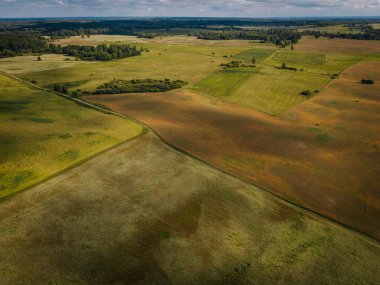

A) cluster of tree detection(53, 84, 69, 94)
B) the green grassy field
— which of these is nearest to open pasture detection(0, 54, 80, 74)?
cluster of tree detection(53, 84, 69, 94)

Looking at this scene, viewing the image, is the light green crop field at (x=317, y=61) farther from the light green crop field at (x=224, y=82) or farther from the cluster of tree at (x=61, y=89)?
the cluster of tree at (x=61, y=89)

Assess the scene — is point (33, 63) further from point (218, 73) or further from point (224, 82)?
point (224, 82)

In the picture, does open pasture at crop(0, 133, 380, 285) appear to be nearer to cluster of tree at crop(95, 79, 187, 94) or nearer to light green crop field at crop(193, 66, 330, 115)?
light green crop field at crop(193, 66, 330, 115)

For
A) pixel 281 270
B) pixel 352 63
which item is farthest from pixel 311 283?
pixel 352 63

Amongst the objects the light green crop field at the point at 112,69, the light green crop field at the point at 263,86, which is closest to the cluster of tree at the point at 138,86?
the light green crop field at the point at 112,69

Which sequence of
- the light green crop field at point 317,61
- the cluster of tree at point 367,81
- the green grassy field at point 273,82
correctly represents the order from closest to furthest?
the green grassy field at point 273,82 → the cluster of tree at point 367,81 → the light green crop field at point 317,61
